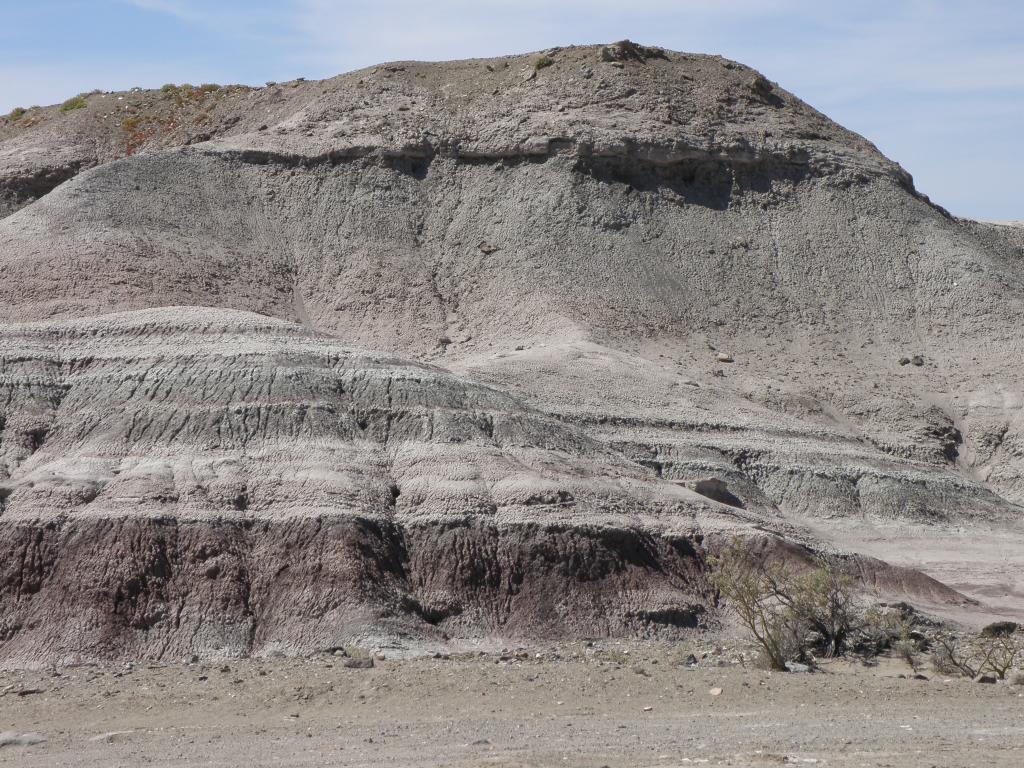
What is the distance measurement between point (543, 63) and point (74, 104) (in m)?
26.4

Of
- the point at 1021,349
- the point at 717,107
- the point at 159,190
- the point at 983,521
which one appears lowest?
the point at 983,521

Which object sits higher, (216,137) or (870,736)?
(216,137)

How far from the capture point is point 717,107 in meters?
71.8

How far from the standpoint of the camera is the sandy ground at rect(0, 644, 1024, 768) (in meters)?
21.7

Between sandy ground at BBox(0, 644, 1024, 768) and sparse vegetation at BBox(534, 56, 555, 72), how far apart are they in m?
48.2

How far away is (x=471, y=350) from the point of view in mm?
58719

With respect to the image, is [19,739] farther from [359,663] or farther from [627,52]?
[627,52]

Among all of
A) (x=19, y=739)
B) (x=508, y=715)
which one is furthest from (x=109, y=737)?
(x=508, y=715)

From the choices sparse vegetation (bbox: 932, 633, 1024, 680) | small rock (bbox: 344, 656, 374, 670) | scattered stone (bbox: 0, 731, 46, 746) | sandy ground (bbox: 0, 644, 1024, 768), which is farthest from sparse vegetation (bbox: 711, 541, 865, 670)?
scattered stone (bbox: 0, 731, 46, 746)

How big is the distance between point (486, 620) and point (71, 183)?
39.7m

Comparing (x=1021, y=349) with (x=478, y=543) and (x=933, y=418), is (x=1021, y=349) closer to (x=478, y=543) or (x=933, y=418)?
(x=933, y=418)

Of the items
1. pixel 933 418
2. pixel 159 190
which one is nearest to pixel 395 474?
pixel 933 418

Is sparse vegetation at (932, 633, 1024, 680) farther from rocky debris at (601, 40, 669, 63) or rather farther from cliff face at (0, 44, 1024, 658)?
rocky debris at (601, 40, 669, 63)

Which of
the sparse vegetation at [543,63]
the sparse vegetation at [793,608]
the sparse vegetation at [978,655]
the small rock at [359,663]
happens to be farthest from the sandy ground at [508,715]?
the sparse vegetation at [543,63]
